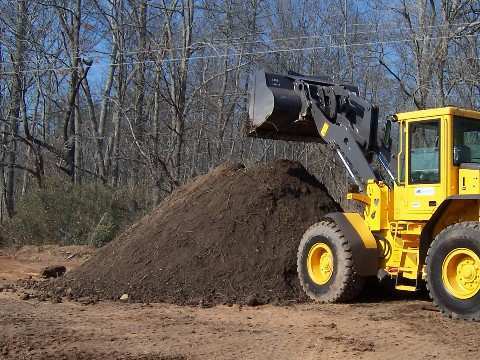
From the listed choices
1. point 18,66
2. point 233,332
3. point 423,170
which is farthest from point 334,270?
point 18,66

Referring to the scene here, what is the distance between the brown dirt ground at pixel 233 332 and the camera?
6722 millimetres

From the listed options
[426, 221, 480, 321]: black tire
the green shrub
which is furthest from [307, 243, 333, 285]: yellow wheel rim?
the green shrub

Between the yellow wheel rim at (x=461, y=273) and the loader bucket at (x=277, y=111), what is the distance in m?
3.78

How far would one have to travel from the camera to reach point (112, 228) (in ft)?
63.4

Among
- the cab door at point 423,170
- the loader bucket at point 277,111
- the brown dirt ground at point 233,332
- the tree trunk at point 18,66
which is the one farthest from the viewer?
the tree trunk at point 18,66

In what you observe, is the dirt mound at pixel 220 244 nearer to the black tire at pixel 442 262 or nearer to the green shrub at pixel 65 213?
the black tire at pixel 442 262

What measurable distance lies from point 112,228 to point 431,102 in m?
11.7

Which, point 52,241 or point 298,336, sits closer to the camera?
point 298,336

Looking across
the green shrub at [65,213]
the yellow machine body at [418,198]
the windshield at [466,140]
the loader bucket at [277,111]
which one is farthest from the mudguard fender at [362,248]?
the green shrub at [65,213]

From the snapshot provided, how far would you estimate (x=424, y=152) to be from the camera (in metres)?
9.15

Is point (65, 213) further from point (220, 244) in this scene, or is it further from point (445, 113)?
point (445, 113)

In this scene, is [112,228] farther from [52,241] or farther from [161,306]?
[161,306]

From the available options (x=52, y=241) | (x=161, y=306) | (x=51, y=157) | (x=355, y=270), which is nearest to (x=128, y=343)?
(x=161, y=306)

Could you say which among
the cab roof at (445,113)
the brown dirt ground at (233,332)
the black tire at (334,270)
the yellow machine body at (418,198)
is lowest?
the brown dirt ground at (233,332)
